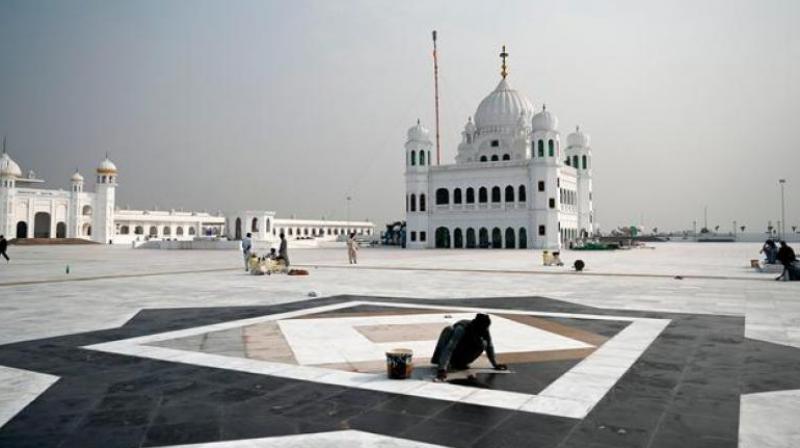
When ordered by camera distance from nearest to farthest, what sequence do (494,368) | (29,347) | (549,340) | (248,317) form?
1. (494,368)
2. (29,347)
3. (549,340)
4. (248,317)

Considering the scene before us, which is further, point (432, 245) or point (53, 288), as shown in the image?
point (432, 245)

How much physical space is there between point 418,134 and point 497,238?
15.3 m

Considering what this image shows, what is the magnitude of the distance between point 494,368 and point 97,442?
4038 mm

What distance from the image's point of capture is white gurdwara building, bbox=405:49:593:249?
53969 millimetres

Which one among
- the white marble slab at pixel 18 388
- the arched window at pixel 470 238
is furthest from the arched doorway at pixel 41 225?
the white marble slab at pixel 18 388

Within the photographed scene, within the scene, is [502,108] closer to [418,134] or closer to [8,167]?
[418,134]

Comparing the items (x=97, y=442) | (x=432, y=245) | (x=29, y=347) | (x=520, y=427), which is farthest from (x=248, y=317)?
(x=432, y=245)

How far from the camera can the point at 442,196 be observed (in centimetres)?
5969

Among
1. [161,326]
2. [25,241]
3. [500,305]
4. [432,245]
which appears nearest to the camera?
[161,326]

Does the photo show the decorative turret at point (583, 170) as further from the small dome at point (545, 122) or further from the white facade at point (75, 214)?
the white facade at point (75, 214)

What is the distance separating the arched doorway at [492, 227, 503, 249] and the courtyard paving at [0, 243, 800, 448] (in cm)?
4283

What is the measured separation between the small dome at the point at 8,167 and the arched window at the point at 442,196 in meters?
69.7

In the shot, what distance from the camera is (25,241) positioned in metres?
71.8

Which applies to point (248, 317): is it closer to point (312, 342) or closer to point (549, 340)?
point (312, 342)
